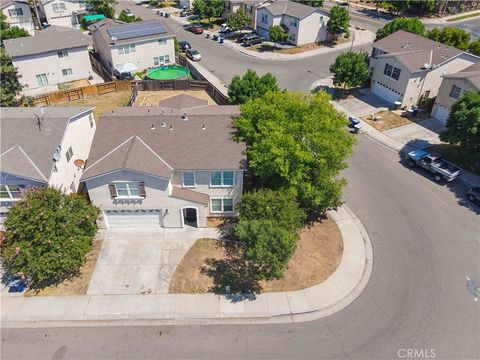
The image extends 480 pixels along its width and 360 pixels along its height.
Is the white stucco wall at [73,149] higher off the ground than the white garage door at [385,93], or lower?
higher

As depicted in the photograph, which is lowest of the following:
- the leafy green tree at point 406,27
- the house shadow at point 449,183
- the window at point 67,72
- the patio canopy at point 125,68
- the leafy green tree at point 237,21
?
the house shadow at point 449,183

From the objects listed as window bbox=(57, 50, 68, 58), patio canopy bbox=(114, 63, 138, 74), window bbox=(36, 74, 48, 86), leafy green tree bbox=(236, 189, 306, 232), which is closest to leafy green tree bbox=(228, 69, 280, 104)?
leafy green tree bbox=(236, 189, 306, 232)

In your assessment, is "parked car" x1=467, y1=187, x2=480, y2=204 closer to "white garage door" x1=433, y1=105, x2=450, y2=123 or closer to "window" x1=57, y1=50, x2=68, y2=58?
"white garage door" x1=433, y1=105, x2=450, y2=123

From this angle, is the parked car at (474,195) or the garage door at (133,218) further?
the parked car at (474,195)

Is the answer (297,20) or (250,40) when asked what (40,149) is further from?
(297,20)

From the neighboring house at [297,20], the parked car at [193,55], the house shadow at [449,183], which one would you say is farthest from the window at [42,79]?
the house shadow at [449,183]

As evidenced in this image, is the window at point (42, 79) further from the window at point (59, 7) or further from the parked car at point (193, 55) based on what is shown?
the window at point (59, 7)

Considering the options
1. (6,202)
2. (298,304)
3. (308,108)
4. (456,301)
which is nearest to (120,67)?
(6,202)
